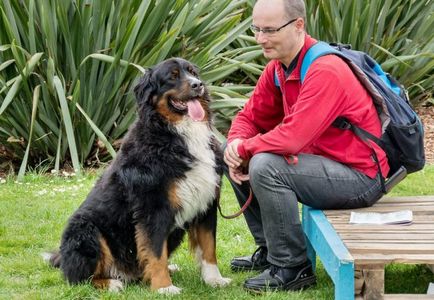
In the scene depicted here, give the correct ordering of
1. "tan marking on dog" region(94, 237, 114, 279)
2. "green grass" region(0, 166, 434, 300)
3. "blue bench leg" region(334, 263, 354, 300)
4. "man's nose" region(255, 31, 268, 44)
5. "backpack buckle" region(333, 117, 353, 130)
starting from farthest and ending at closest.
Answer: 1. "tan marking on dog" region(94, 237, 114, 279)
2. "green grass" region(0, 166, 434, 300)
3. "man's nose" region(255, 31, 268, 44)
4. "backpack buckle" region(333, 117, 353, 130)
5. "blue bench leg" region(334, 263, 354, 300)

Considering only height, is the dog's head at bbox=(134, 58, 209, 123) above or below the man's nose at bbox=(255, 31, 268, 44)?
below

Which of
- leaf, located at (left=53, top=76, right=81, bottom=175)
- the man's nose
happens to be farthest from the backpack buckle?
leaf, located at (left=53, top=76, right=81, bottom=175)

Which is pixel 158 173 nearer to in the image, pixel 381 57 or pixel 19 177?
pixel 19 177

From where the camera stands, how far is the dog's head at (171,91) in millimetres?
4547

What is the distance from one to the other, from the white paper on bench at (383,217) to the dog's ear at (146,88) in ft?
4.58

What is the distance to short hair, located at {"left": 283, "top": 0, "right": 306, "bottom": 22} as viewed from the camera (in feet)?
14.2

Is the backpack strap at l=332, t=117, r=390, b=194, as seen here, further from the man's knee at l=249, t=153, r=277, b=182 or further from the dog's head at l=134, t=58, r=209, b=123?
the dog's head at l=134, t=58, r=209, b=123

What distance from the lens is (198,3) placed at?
348 inches

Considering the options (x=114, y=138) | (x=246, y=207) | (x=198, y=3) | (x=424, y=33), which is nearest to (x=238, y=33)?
(x=198, y=3)

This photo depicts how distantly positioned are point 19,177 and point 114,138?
131cm

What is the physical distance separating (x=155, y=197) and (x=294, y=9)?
4.47 feet

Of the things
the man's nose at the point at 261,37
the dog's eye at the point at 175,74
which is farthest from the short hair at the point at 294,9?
the dog's eye at the point at 175,74

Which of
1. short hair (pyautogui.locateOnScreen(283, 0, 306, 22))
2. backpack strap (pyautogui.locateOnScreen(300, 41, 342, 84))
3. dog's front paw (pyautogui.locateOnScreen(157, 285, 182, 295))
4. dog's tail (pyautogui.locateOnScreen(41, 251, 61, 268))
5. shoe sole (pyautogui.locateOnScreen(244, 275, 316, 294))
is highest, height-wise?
short hair (pyautogui.locateOnScreen(283, 0, 306, 22))

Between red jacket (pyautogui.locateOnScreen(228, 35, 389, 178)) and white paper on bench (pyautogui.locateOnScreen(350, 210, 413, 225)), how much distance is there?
0.78ft
